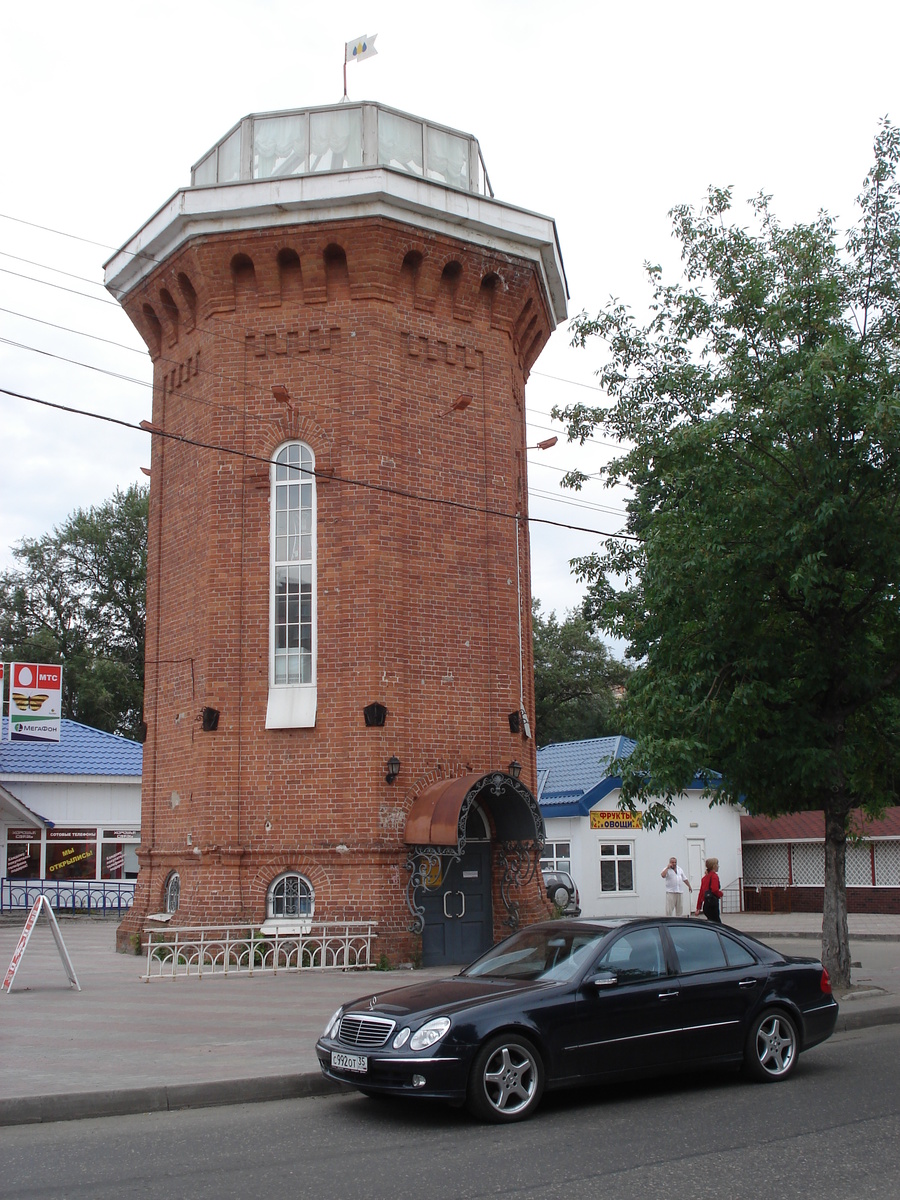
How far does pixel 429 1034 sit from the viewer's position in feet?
25.2

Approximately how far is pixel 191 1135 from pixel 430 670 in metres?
10.3

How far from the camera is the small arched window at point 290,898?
16.5 m

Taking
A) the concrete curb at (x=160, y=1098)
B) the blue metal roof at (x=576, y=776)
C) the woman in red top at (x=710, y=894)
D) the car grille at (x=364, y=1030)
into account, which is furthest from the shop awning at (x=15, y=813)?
the car grille at (x=364, y=1030)

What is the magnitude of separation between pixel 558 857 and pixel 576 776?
2203 mm

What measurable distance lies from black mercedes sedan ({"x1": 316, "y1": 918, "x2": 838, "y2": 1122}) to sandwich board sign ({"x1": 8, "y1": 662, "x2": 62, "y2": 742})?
21199 millimetres

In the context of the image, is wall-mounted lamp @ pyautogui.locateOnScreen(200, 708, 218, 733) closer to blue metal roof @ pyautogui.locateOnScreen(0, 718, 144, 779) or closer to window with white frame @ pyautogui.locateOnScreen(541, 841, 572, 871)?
window with white frame @ pyautogui.locateOnScreen(541, 841, 572, 871)

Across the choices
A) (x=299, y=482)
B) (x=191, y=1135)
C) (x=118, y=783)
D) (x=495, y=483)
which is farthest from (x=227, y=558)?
(x=118, y=783)

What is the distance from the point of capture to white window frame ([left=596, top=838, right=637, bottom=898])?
28.4 metres

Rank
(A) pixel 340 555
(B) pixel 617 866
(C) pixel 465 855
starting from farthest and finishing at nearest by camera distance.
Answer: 1. (B) pixel 617 866
2. (C) pixel 465 855
3. (A) pixel 340 555

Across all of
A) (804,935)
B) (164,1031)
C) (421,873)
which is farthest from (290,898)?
(804,935)

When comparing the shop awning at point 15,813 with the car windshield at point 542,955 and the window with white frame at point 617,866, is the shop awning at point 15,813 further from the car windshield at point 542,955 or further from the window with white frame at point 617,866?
the car windshield at point 542,955

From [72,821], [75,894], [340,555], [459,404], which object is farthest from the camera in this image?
[72,821]

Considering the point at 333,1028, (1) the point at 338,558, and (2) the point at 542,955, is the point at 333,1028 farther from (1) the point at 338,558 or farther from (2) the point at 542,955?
(1) the point at 338,558

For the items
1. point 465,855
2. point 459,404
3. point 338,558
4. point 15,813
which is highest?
point 459,404
